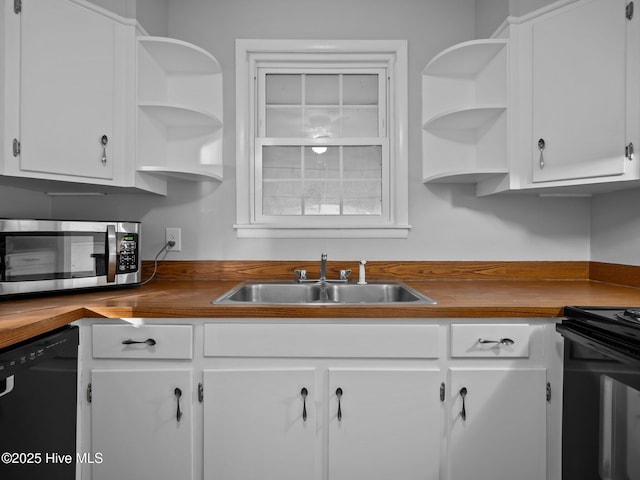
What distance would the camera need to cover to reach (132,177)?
1.67 metres

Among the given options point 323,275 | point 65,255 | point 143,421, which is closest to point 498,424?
point 323,275

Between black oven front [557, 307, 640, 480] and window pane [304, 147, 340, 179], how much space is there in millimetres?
1313

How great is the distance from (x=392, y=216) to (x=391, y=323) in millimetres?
845

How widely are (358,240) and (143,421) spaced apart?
4.25 feet

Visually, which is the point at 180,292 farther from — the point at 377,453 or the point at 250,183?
the point at 377,453

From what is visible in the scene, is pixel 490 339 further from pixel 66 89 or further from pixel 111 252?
pixel 66 89

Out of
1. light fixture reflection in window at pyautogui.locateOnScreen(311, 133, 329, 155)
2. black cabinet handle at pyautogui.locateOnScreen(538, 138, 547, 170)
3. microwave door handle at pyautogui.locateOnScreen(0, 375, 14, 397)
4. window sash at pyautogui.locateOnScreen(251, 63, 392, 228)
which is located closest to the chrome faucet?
window sash at pyautogui.locateOnScreen(251, 63, 392, 228)

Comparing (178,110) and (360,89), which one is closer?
(178,110)

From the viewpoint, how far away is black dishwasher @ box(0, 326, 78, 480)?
99cm

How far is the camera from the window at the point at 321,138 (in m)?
2.03

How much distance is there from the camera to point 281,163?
2098 millimetres

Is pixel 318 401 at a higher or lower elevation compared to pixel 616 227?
lower

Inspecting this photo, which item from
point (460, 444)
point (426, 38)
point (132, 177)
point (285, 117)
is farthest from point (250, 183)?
point (460, 444)

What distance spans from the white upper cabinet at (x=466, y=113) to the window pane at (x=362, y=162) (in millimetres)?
260
